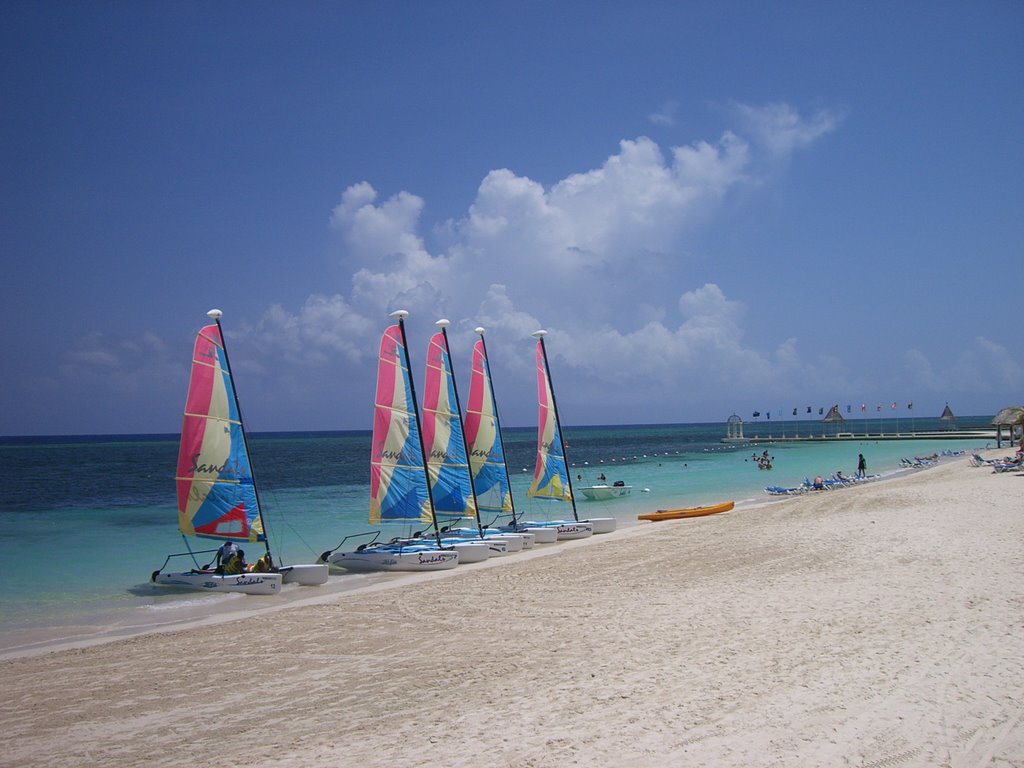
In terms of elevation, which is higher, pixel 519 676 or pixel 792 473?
pixel 519 676

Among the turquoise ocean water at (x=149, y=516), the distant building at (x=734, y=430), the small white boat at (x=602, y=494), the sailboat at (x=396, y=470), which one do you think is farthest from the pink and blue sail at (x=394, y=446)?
the distant building at (x=734, y=430)

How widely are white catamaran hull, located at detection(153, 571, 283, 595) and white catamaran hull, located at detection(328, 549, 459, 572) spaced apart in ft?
8.30

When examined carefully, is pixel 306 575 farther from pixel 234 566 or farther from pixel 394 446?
pixel 394 446

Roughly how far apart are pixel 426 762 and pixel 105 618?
36.0 ft

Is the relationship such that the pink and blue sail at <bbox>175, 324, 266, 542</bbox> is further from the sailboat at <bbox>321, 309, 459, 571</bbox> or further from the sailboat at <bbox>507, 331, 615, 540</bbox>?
the sailboat at <bbox>507, 331, 615, 540</bbox>

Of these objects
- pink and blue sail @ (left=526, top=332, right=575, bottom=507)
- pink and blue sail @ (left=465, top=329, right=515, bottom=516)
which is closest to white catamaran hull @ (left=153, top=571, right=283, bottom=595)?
pink and blue sail @ (left=465, top=329, right=515, bottom=516)

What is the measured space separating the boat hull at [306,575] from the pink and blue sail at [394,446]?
205 cm

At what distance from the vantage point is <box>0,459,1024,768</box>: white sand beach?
6570 mm

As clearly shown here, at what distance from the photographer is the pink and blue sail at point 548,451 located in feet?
79.4

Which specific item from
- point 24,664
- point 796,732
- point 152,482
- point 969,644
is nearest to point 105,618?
point 24,664

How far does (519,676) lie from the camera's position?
8.64m

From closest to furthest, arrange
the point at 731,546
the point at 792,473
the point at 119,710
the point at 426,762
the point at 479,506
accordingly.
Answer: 1. the point at 426,762
2. the point at 119,710
3. the point at 731,546
4. the point at 479,506
5. the point at 792,473

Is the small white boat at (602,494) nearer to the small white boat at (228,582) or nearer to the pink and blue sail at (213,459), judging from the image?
the pink and blue sail at (213,459)

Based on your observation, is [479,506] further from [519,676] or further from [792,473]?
[792,473]
